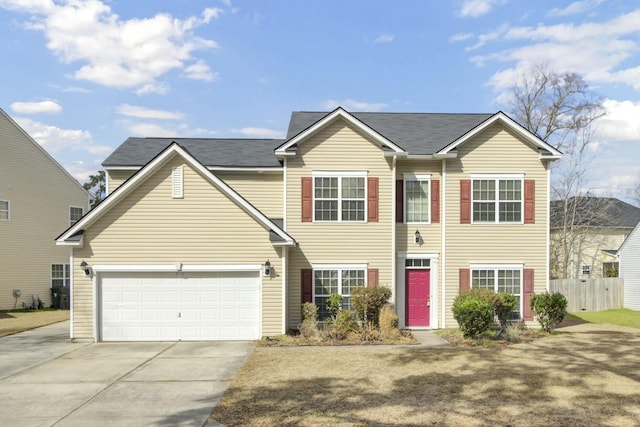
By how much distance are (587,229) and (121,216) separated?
1365 inches

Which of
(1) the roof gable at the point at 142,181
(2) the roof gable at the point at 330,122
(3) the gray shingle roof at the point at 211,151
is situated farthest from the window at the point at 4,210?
(2) the roof gable at the point at 330,122

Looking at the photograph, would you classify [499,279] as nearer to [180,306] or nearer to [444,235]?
[444,235]

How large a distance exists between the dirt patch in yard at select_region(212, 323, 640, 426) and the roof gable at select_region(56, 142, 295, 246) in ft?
12.4

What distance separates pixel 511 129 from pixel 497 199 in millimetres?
2499

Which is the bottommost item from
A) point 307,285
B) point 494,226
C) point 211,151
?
point 307,285

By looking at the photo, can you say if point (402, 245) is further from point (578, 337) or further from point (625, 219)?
point (625, 219)

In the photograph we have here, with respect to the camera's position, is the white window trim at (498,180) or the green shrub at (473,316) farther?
the white window trim at (498,180)

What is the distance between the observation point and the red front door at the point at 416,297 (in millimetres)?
16453

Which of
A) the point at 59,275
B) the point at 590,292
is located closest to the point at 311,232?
the point at 590,292

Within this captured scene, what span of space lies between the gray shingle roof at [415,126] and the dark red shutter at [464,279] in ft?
14.1

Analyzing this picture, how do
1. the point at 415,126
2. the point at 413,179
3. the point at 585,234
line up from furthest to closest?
the point at 585,234, the point at 415,126, the point at 413,179

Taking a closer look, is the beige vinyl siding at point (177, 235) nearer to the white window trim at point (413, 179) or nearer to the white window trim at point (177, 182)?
the white window trim at point (177, 182)

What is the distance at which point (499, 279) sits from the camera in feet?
53.8

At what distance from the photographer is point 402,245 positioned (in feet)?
54.1
